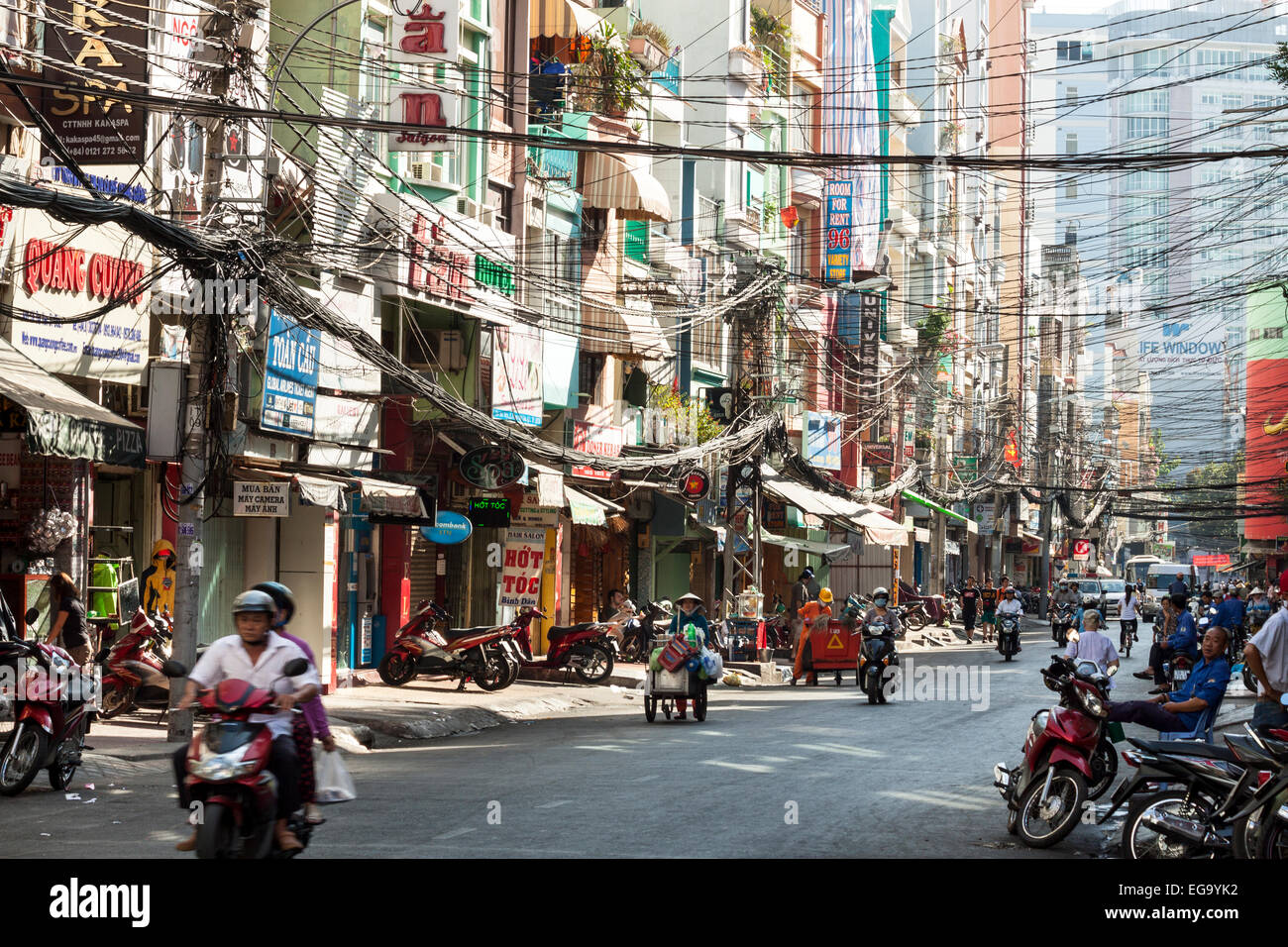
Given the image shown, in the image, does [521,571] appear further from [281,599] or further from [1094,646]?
[281,599]

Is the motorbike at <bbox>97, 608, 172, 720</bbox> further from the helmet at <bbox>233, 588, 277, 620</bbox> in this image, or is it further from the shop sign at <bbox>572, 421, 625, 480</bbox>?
the shop sign at <bbox>572, 421, 625, 480</bbox>

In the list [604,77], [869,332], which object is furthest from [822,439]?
[604,77]

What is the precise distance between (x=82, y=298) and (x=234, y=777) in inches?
482

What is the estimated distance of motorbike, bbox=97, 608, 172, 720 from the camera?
18.2 m

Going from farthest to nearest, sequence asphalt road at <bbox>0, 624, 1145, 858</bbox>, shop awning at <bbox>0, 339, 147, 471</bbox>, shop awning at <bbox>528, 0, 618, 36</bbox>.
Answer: shop awning at <bbox>528, 0, 618, 36</bbox> < shop awning at <bbox>0, 339, 147, 471</bbox> < asphalt road at <bbox>0, 624, 1145, 858</bbox>

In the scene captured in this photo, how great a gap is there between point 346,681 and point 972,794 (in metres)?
13.0

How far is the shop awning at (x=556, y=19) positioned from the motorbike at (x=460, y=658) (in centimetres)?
1442

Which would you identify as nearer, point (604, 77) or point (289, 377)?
point (289, 377)

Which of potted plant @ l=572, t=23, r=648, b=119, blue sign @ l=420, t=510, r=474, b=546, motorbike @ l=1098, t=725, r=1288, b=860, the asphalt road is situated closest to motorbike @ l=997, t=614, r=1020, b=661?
potted plant @ l=572, t=23, r=648, b=119

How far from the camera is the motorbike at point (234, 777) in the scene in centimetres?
821

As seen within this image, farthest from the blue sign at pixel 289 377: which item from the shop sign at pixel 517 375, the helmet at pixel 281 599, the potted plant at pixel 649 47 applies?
the potted plant at pixel 649 47

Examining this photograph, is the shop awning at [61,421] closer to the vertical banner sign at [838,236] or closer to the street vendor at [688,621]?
the street vendor at [688,621]

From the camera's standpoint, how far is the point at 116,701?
18.4m

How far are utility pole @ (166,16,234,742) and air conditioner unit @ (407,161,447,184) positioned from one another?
9085 millimetres
